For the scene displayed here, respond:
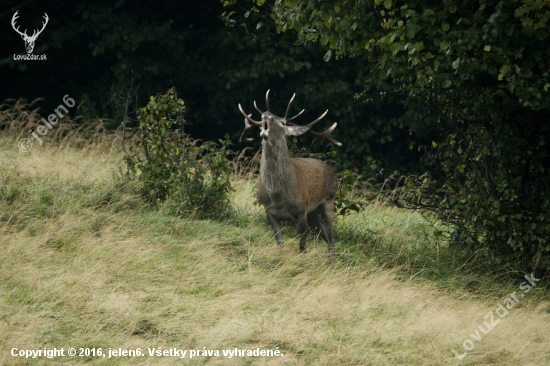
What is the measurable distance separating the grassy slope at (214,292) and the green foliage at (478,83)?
2.63 feet

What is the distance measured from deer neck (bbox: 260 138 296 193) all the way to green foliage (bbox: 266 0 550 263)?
4.26 ft

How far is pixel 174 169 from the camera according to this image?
10742 millimetres

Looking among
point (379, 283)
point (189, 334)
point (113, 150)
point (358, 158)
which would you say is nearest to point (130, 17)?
point (113, 150)

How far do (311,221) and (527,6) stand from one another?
3712 millimetres

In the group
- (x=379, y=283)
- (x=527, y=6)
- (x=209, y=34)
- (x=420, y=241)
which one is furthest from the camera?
Result: (x=209, y=34)

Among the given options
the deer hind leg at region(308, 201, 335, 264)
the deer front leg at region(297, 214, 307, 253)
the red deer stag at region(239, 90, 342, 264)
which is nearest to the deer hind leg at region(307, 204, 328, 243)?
the deer hind leg at region(308, 201, 335, 264)

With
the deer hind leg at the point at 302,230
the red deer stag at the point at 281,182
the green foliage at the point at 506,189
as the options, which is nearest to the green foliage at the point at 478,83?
the green foliage at the point at 506,189

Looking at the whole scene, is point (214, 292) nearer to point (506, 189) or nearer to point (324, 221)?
point (324, 221)

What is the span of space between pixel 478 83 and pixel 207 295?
154 inches

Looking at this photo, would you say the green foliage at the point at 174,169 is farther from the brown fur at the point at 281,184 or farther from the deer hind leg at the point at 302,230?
the deer hind leg at the point at 302,230

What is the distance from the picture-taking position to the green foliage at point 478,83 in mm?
7859

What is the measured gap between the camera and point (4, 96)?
17797mm

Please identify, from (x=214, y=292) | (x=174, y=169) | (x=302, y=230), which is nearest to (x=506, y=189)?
(x=302, y=230)

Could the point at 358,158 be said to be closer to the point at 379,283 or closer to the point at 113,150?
the point at 113,150
